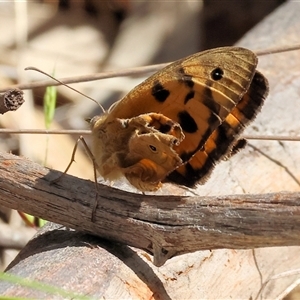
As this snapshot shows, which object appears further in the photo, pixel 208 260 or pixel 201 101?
pixel 208 260

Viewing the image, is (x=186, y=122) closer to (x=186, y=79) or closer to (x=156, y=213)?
(x=186, y=79)

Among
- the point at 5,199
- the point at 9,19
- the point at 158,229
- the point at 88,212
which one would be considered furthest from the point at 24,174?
the point at 9,19

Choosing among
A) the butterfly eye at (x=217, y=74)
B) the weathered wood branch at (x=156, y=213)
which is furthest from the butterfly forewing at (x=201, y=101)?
the weathered wood branch at (x=156, y=213)

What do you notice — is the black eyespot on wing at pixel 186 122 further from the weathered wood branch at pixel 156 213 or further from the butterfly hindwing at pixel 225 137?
the weathered wood branch at pixel 156 213

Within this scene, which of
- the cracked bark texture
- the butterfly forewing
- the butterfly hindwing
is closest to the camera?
the cracked bark texture

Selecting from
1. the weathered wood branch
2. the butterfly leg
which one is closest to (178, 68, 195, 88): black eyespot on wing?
the butterfly leg

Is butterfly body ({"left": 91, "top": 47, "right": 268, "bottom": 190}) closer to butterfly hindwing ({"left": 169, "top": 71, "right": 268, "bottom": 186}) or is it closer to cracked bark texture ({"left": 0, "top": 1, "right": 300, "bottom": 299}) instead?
butterfly hindwing ({"left": 169, "top": 71, "right": 268, "bottom": 186})

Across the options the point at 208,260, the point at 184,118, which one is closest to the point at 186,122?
the point at 184,118
